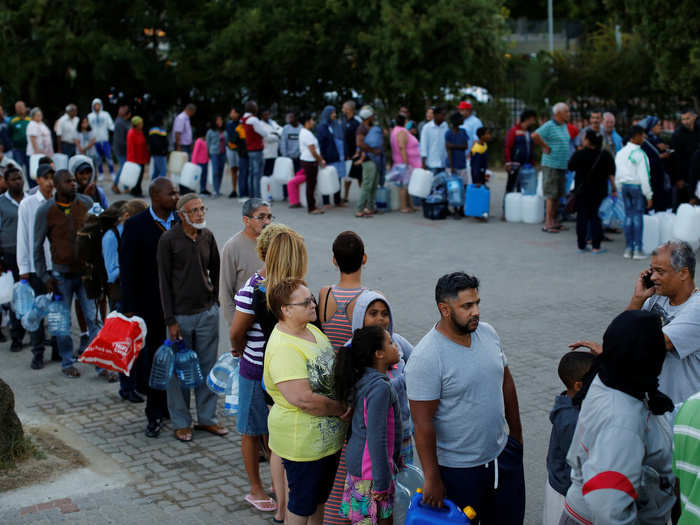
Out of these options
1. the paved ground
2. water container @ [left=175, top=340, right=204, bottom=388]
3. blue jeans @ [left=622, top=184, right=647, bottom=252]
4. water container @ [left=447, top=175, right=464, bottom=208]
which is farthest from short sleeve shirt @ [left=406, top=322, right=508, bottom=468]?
water container @ [left=447, top=175, right=464, bottom=208]

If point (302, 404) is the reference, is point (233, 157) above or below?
above

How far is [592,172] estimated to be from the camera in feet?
42.3

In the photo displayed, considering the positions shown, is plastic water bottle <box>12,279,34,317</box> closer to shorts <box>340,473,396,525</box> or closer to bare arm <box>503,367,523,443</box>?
shorts <box>340,473,396,525</box>

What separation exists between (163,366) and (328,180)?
10.8 metres

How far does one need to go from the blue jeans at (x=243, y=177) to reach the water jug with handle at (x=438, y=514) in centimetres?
1520

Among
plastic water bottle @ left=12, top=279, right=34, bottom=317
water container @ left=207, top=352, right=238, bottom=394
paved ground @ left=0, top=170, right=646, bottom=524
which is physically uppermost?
plastic water bottle @ left=12, top=279, right=34, bottom=317

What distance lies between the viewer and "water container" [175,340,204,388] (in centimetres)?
678

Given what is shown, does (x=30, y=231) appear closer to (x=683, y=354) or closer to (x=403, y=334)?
(x=403, y=334)

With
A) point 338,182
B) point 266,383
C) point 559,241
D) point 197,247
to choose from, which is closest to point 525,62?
point 338,182

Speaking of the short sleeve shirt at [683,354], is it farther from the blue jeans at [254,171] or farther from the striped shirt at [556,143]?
the blue jeans at [254,171]

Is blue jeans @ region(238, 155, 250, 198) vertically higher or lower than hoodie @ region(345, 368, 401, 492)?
higher

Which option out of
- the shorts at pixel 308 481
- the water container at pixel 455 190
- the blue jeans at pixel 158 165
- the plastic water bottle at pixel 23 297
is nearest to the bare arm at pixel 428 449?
the shorts at pixel 308 481

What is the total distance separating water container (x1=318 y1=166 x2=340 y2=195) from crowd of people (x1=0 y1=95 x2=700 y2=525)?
26.6ft

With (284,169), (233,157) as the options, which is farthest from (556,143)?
(233,157)
